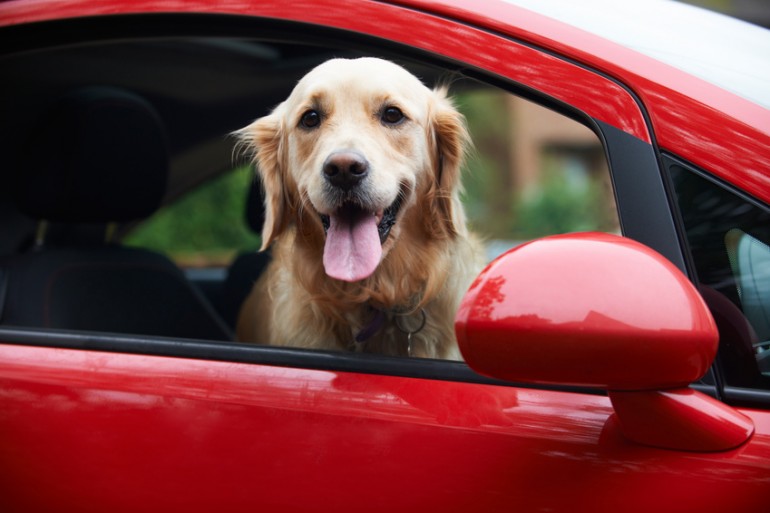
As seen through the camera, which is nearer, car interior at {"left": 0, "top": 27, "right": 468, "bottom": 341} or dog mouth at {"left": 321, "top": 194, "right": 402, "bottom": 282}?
dog mouth at {"left": 321, "top": 194, "right": 402, "bottom": 282}

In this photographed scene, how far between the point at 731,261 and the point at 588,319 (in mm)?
389

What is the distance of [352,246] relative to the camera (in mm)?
2047

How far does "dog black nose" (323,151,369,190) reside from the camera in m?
2.06

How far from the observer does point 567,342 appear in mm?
1148

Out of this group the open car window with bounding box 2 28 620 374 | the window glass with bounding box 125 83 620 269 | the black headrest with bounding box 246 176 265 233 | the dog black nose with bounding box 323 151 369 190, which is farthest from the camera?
the window glass with bounding box 125 83 620 269

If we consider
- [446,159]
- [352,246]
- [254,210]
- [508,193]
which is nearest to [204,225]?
[508,193]

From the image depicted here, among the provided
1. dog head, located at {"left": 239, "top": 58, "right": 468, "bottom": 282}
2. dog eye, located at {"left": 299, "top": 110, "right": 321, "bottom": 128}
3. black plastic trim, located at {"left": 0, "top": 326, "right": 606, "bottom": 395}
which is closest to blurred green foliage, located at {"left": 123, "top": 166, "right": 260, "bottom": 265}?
dog head, located at {"left": 239, "top": 58, "right": 468, "bottom": 282}

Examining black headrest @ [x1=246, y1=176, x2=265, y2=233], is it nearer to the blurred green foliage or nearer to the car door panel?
the car door panel

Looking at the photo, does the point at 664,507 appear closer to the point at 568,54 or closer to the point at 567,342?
the point at 567,342

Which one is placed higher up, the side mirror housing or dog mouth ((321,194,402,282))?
dog mouth ((321,194,402,282))

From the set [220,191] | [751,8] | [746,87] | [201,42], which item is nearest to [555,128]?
[751,8]

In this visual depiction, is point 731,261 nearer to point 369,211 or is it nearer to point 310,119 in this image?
point 369,211

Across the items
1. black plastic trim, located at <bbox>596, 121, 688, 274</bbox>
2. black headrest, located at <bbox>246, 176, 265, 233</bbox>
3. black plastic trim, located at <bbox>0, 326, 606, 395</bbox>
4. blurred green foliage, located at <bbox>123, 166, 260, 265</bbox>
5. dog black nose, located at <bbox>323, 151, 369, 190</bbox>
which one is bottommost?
black plastic trim, located at <bbox>0, 326, 606, 395</bbox>

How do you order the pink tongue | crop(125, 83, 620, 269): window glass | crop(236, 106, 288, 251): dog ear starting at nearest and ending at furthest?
1. the pink tongue
2. crop(236, 106, 288, 251): dog ear
3. crop(125, 83, 620, 269): window glass
